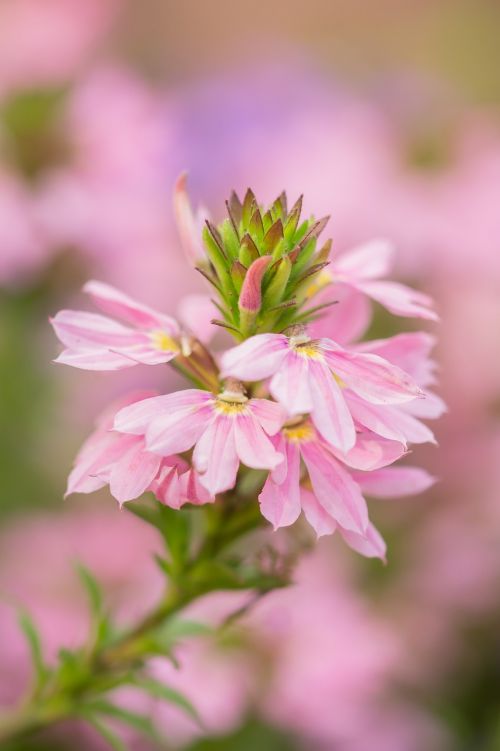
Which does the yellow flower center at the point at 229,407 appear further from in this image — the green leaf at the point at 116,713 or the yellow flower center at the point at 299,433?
the green leaf at the point at 116,713

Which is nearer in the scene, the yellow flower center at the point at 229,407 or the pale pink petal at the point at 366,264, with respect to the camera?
the yellow flower center at the point at 229,407

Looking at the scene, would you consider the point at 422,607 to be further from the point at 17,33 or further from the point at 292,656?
the point at 17,33

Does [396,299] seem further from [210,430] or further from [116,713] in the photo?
[116,713]

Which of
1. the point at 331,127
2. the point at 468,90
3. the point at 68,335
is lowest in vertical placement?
the point at 68,335

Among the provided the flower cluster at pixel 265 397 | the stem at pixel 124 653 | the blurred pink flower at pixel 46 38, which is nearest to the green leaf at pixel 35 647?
the stem at pixel 124 653

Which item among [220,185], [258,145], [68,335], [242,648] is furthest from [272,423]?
[258,145]
